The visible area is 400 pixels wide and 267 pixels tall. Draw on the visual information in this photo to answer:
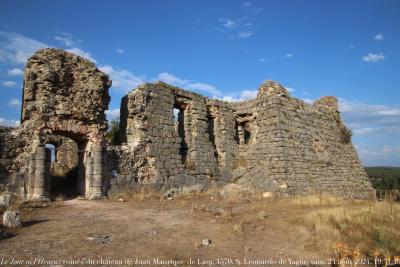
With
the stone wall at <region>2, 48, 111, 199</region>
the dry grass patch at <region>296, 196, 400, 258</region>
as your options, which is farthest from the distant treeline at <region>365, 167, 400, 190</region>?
the stone wall at <region>2, 48, 111, 199</region>

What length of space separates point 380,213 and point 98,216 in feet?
21.8

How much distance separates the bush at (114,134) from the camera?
1438cm

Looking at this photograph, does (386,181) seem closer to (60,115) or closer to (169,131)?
(169,131)

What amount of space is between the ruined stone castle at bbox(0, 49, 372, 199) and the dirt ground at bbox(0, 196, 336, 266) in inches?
91.1

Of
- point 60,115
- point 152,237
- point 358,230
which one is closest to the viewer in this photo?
point 152,237

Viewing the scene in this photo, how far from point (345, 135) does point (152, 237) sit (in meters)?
16.0

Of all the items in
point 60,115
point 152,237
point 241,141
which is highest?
point 60,115

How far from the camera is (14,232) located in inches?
254

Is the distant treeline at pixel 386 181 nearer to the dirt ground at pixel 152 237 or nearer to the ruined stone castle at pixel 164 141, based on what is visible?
the ruined stone castle at pixel 164 141

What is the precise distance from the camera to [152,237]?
21.5 ft

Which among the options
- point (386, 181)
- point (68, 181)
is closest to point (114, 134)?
point (68, 181)

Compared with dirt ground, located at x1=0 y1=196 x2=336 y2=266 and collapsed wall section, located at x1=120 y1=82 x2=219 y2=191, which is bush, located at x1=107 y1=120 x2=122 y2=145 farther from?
dirt ground, located at x1=0 y1=196 x2=336 y2=266

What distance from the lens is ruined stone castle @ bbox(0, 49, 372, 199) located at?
11328 mm

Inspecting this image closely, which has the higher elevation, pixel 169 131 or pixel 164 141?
pixel 169 131
